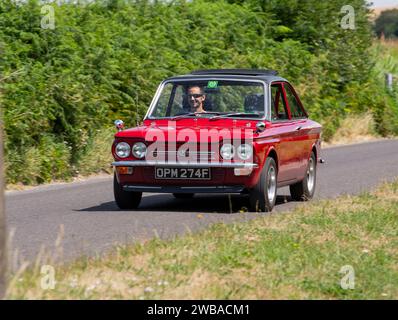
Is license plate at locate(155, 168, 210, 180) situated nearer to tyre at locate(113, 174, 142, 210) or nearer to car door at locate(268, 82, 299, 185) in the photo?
tyre at locate(113, 174, 142, 210)

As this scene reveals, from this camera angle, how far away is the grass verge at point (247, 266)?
7492 millimetres

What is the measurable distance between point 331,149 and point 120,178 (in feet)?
45.5

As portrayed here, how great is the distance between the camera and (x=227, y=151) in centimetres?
1232

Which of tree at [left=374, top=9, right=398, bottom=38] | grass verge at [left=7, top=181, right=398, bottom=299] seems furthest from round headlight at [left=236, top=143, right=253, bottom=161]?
→ tree at [left=374, top=9, right=398, bottom=38]

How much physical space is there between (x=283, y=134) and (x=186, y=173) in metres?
1.60

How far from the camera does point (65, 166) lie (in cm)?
1773

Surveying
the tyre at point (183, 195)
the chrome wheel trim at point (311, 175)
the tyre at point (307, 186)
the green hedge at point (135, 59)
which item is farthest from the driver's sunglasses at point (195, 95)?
the green hedge at point (135, 59)

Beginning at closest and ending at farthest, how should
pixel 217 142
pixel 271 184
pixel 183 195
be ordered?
pixel 217 142 → pixel 271 184 → pixel 183 195

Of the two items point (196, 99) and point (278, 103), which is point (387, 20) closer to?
point (278, 103)

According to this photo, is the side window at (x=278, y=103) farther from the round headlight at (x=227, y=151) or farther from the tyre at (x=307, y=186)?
the round headlight at (x=227, y=151)

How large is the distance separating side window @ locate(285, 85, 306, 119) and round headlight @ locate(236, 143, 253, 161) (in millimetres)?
2255

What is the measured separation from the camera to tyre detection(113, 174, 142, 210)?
512 inches

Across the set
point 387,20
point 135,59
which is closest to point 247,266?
point 135,59

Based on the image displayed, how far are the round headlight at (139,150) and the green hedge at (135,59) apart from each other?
141 inches
